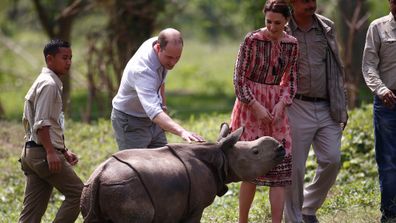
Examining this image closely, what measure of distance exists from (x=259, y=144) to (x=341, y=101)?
1.43 metres

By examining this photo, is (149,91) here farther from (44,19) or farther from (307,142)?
(44,19)

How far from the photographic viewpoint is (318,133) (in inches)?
307

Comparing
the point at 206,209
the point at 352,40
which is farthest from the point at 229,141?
the point at 352,40

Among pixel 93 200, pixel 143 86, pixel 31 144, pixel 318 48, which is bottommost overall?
pixel 93 200

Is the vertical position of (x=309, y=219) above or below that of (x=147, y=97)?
below

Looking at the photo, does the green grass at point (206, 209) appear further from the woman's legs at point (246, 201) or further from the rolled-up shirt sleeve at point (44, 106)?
the rolled-up shirt sleeve at point (44, 106)

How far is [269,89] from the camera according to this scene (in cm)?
741

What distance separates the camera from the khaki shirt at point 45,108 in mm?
7043

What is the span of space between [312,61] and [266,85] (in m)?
0.52

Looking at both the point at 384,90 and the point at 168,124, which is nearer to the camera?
the point at 168,124

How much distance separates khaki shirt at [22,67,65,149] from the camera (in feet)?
23.1

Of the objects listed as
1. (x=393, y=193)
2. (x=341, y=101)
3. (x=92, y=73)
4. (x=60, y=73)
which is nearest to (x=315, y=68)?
(x=341, y=101)

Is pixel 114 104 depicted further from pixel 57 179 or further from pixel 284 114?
pixel 284 114

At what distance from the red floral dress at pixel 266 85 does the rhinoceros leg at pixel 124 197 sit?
1565 mm
